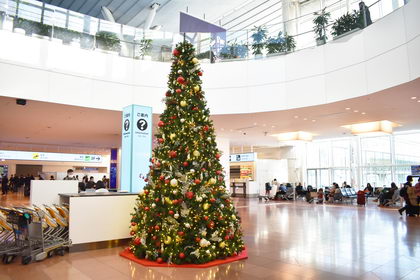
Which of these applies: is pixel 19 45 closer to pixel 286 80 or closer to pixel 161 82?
pixel 161 82

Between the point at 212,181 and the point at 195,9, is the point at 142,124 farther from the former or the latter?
the point at 195,9

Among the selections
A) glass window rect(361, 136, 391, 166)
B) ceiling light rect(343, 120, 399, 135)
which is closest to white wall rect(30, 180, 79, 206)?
ceiling light rect(343, 120, 399, 135)

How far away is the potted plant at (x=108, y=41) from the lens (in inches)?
448

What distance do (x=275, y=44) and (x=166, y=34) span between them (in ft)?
A: 14.7

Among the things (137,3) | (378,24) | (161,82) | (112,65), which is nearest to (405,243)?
(378,24)

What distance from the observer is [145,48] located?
40.7 feet

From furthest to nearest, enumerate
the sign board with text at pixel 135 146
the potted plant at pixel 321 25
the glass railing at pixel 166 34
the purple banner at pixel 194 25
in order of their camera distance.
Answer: the potted plant at pixel 321 25 < the glass railing at pixel 166 34 < the sign board with text at pixel 135 146 < the purple banner at pixel 194 25

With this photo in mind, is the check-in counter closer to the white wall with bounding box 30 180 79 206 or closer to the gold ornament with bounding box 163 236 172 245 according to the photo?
the white wall with bounding box 30 180 79 206

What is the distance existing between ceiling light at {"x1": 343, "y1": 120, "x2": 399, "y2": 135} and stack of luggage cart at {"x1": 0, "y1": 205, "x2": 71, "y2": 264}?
1422 cm

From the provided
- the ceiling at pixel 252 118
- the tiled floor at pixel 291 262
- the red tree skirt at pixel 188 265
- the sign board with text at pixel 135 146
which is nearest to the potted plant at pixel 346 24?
the ceiling at pixel 252 118

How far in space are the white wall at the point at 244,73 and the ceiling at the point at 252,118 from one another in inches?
20.9

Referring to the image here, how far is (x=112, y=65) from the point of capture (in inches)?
453

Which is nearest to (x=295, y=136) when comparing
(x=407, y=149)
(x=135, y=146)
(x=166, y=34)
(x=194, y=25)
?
(x=407, y=149)

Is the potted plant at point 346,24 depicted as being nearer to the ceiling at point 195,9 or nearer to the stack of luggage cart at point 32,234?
Answer: the ceiling at point 195,9
